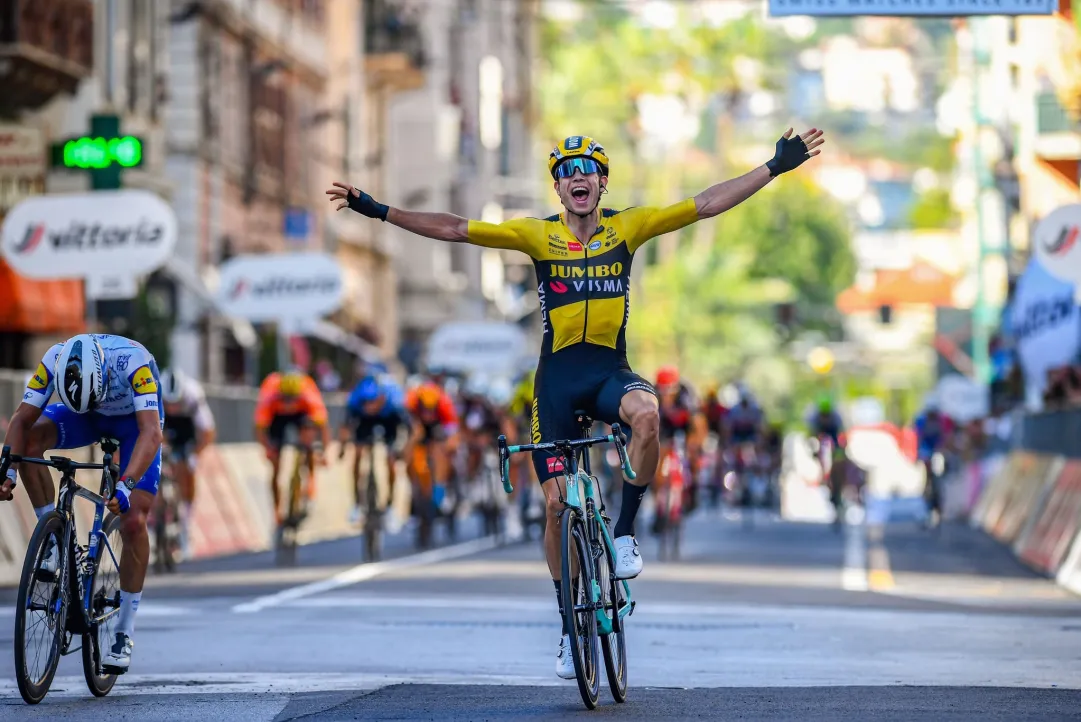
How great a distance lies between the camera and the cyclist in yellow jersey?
33.5 ft

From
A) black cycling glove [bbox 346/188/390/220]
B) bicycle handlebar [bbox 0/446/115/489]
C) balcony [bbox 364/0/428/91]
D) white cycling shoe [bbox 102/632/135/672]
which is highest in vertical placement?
balcony [bbox 364/0/428/91]

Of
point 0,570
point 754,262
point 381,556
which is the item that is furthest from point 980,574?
point 754,262

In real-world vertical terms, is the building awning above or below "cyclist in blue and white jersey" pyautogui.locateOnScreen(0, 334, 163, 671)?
above

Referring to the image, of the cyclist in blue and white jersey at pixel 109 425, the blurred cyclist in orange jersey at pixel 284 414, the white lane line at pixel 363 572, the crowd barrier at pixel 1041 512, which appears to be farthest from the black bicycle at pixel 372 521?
the cyclist in blue and white jersey at pixel 109 425

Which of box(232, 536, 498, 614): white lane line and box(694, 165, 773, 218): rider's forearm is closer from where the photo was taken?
box(694, 165, 773, 218): rider's forearm

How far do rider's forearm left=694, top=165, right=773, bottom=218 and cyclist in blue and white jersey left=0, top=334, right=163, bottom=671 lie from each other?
2.41 metres

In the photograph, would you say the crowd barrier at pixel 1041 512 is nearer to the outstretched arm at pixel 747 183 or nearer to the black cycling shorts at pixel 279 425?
the black cycling shorts at pixel 279 425

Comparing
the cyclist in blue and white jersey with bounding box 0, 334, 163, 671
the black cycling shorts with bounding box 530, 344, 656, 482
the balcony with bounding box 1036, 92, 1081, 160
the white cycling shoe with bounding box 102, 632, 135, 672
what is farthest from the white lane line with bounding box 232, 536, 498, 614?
the balcony with bounding box 1036, 92, 1081, 160

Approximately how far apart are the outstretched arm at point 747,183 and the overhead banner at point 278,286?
64.9 ft

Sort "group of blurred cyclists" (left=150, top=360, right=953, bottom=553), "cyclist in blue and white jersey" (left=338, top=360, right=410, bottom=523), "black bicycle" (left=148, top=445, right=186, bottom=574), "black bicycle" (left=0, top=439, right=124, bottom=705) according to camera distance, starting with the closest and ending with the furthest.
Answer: "black bicycle" (left=0, top=439, right=124, bottom=705), "black bicycle" (left=148, top=445, right=186, bottom=574), "group of blurred cyclists" (left=150, top=360, right=953, bottom=553), "cyclist in blue and white jersey" (left=338, top=360, right=410, bottom=523)

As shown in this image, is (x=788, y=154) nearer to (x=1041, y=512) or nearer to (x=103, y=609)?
(x=103, y=609)

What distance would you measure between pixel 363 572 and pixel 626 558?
32.7 feet

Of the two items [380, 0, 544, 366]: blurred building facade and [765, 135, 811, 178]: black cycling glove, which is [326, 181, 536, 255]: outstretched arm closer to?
[765, 135, 811, 178]: black cycling glove

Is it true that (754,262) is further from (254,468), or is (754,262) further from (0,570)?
(0,570)
